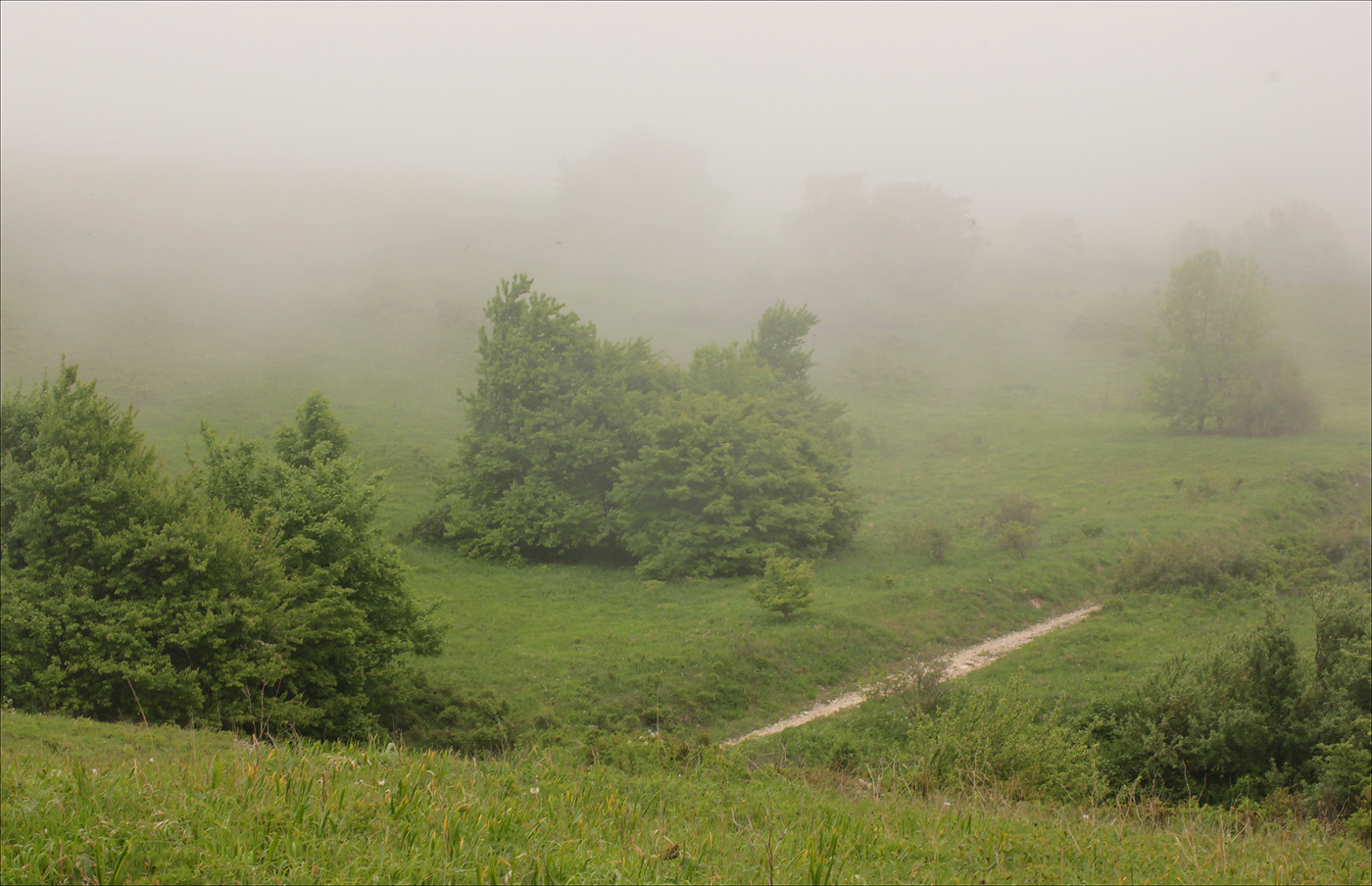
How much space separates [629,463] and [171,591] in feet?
65.0

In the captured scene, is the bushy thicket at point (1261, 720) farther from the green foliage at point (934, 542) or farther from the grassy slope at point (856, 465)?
the green foliage at point (934, 542)

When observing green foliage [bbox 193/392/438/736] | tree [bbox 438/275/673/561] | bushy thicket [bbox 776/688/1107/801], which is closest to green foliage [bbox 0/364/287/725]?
green foliage [bbox 193/392/438/736]

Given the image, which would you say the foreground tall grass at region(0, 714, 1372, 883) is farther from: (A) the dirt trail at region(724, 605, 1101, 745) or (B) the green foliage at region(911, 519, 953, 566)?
(B) the green foliage at region(911, 519, 953, 566)

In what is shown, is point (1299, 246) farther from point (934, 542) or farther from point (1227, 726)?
point (1227, 726)

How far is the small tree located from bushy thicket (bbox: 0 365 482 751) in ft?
35.9

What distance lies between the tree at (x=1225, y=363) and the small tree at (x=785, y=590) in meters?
40.7

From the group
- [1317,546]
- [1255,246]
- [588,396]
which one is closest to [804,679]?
[588,396]

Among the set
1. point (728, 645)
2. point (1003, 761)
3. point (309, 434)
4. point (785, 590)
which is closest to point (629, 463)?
point (785, 590)

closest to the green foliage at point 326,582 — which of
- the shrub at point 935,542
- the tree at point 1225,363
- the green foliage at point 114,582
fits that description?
the green foliage at point 114,582

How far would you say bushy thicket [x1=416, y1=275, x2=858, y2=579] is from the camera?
31.3m

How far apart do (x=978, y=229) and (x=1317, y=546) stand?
311 feet

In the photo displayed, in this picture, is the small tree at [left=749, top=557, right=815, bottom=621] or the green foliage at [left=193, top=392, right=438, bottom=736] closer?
the green foliage at [left=193, top=392, right=438, bottom=736]

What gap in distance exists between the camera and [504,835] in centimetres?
444

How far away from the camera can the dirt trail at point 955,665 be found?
59.4 feet
